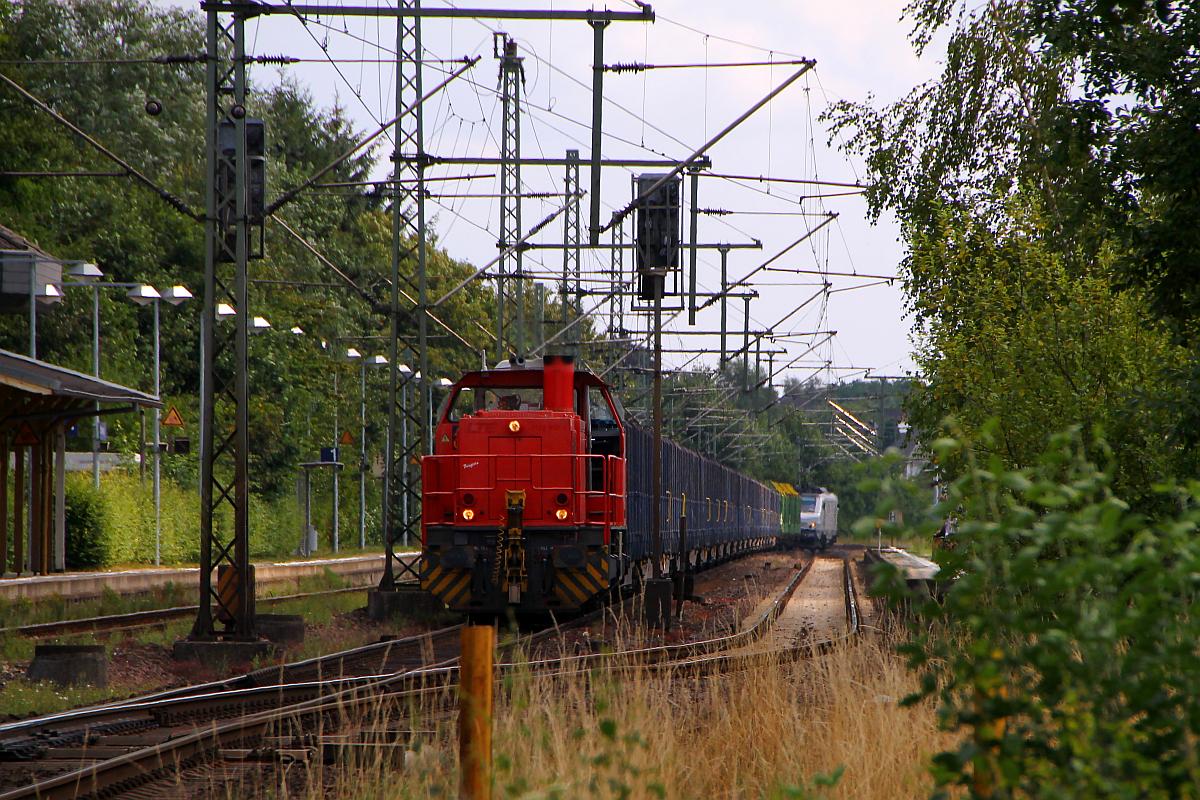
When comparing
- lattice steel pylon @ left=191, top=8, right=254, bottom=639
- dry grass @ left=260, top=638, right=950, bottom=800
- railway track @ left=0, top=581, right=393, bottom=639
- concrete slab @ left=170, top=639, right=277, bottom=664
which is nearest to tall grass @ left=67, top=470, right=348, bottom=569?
railway track @ left=0, top=581, right=393, bottom=639

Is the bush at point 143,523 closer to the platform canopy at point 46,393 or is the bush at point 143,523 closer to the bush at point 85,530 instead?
the bush at point 85,530

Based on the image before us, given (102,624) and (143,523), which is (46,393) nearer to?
(102,624)

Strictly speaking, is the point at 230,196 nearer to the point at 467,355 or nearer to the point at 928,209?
the point at 928,209

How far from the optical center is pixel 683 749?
8297 mm

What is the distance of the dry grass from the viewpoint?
6.21 m

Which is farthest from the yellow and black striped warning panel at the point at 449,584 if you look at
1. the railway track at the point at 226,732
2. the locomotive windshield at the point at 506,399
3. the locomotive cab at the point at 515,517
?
the railway track at the point at 226,732

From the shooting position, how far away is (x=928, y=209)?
84.0ft

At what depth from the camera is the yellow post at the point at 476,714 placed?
18.1ft

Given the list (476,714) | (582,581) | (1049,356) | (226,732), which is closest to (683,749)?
(476,714)

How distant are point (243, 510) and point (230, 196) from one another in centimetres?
359

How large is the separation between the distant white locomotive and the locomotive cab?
5960cm

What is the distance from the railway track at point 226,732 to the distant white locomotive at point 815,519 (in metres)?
64.4

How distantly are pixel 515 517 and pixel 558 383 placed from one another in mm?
2199

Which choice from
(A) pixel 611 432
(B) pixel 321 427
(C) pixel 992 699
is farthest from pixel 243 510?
(B) pixel 321 427
